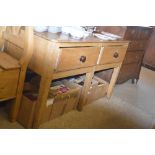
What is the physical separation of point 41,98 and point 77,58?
1.04 feet

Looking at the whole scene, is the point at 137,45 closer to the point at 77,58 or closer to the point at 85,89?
the point at 85,89

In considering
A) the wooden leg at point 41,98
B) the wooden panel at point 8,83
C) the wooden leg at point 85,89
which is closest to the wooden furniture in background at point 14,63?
the wooden panel at point 8,83

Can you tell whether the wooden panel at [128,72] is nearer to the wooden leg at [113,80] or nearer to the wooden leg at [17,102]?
the wooden leg at [113,80]

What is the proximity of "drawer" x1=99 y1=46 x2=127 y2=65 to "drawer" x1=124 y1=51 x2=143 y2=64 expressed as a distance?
0.37 meters

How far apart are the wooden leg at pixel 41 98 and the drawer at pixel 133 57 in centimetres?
115

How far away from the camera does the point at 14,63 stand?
125 cm

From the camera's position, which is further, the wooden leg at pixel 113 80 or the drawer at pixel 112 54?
the wooden leg at pixel 113 80

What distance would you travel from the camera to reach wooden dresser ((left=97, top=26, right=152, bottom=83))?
200 cm

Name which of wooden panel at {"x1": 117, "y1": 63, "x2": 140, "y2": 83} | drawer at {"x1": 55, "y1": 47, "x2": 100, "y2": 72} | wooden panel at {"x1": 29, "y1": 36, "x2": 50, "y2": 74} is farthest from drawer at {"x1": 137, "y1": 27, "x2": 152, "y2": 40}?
wooden panel at {"x1": 29, "y1": 36, "x2": 50, "y2": 74}

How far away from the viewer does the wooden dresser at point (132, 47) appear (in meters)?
2.00

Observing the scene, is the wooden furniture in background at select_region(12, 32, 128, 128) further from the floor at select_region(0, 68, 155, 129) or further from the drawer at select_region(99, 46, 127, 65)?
the floor at select_region(0, 68, 155, 129)
